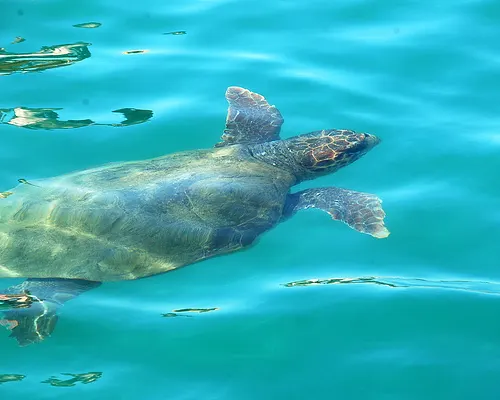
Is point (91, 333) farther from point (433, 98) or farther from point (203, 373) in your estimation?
point (433, 98)

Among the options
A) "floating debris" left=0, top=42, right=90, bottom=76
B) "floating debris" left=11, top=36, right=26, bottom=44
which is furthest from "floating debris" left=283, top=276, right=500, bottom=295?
"floating debris" left=11, top=36, right=26, bottom=44

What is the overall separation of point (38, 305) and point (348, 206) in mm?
3292

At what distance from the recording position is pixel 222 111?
1003 cm

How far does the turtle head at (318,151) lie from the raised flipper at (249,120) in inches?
12.1

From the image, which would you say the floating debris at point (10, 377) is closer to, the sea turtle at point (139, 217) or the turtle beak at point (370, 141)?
the sea turtle at point (139, 217)

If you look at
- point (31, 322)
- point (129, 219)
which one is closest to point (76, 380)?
point (31, 322)

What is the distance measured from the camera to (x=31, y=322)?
21.1ft

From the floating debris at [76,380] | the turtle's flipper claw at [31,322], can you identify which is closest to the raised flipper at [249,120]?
the turtle's flipper claw at [31,322]

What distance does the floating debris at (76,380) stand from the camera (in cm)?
591

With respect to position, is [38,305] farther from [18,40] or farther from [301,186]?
[18,40]

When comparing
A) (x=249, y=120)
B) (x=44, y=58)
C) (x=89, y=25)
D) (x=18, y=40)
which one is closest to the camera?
(x=249, y=120)

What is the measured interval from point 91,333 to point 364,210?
2992 mm

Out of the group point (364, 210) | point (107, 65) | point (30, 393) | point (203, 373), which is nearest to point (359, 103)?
point (364, 210)

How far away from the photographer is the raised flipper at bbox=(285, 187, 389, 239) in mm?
7723
